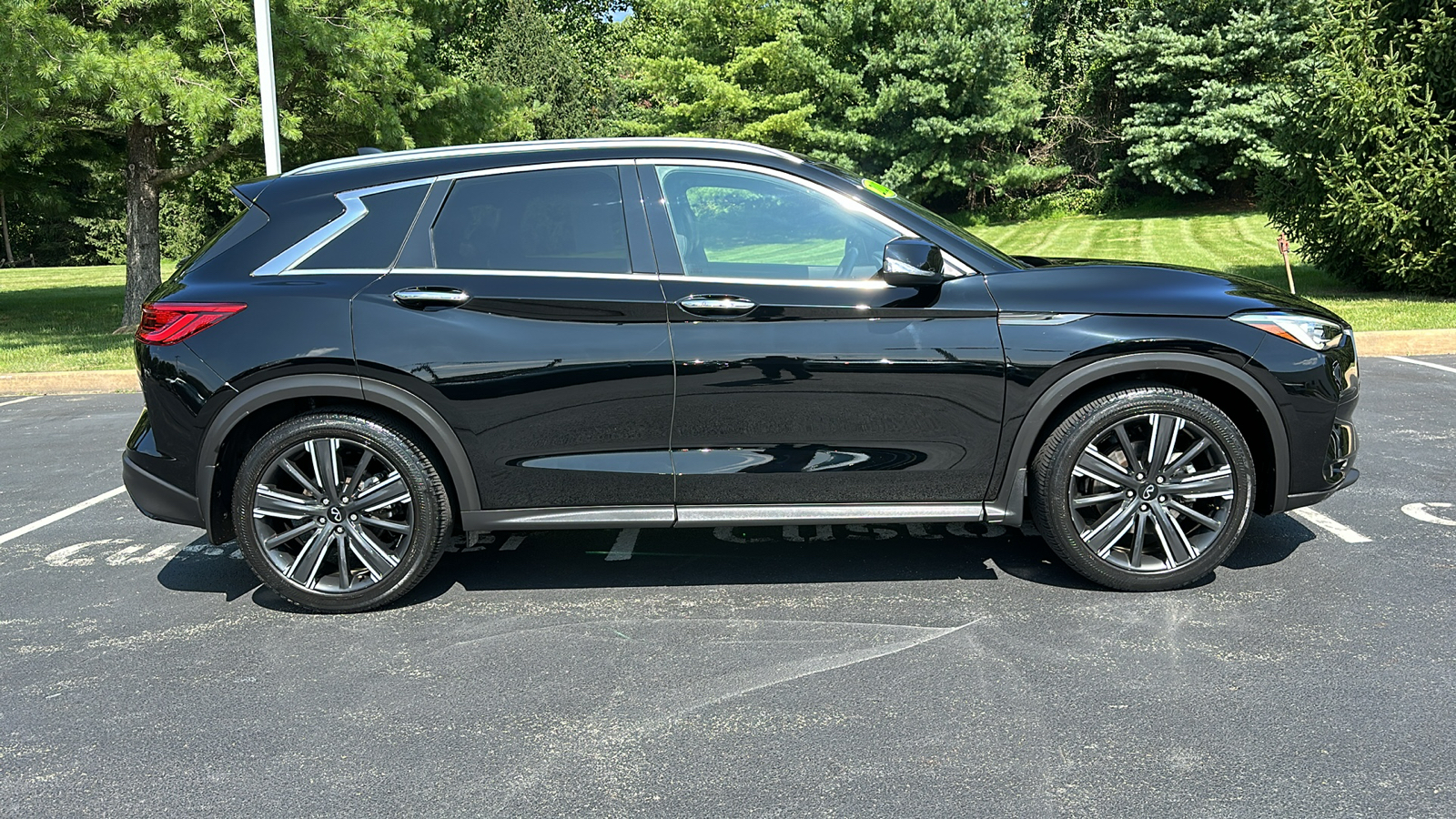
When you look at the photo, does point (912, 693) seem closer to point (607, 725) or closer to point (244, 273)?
point (607, 725)

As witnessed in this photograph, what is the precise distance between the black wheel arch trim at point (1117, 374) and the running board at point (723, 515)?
16cm

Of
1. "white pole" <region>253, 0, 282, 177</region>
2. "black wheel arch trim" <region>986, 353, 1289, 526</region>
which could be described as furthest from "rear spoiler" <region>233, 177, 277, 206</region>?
"white pole" <region>253, 0, 282, 177</region>

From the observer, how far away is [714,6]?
105ft

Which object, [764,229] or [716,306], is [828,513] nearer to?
[716,306]

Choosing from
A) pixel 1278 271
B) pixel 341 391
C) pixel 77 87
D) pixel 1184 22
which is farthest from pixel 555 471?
pixel 1184 22

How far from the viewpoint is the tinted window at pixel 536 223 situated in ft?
14.2

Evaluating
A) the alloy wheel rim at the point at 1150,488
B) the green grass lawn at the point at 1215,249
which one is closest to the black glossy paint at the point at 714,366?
the alloy wheel rim at the point at 1150,488

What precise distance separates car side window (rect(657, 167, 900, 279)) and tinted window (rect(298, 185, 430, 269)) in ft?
3.29

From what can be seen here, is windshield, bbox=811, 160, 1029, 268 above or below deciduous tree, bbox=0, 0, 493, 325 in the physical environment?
below

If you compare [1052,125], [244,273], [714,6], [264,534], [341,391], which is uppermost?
[714,6]

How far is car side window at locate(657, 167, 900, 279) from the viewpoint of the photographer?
14.1 feet

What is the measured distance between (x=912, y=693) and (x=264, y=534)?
2.56 meters

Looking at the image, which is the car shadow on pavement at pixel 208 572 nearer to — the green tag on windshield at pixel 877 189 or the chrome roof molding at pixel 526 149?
the chrome roof molding at pixel 526 149

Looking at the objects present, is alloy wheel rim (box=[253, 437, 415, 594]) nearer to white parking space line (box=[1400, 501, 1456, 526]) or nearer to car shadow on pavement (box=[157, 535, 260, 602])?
car shadow on pavement (box=[157, 535, 260, 602])
